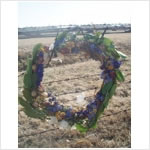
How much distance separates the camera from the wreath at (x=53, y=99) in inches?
124

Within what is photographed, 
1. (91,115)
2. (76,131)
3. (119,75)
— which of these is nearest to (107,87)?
(119,75)

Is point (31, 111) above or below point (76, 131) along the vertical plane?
above

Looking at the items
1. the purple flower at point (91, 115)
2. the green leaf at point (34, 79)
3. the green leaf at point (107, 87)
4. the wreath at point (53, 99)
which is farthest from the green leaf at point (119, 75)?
the green leaf at point (34, 79)

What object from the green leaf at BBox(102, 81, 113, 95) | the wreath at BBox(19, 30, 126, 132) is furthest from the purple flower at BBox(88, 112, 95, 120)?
the green leaf at BBox(102, 81, 113, 95)

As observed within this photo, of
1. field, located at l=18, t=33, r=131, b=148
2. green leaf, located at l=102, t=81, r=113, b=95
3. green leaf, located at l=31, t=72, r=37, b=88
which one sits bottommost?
field, located at l=18, t=33, r=131, b=148

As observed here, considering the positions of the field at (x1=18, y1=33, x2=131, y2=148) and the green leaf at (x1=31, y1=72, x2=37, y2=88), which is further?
the field at (x1=18, y1=33, x2=131, y2=148)

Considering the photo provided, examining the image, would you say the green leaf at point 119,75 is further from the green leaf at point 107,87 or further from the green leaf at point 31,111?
the green leaf at point 31,111

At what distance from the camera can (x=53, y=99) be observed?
320 centimetres

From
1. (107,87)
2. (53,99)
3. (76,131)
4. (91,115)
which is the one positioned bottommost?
(76,131)

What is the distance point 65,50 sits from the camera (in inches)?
127

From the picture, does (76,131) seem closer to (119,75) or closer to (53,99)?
(53,99)

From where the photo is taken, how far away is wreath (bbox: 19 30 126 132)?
315cm

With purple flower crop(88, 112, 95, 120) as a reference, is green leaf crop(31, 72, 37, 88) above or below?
above

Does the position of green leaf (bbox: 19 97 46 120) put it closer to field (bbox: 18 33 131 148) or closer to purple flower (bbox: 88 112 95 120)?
field (bbox: 18 33 131 148)
